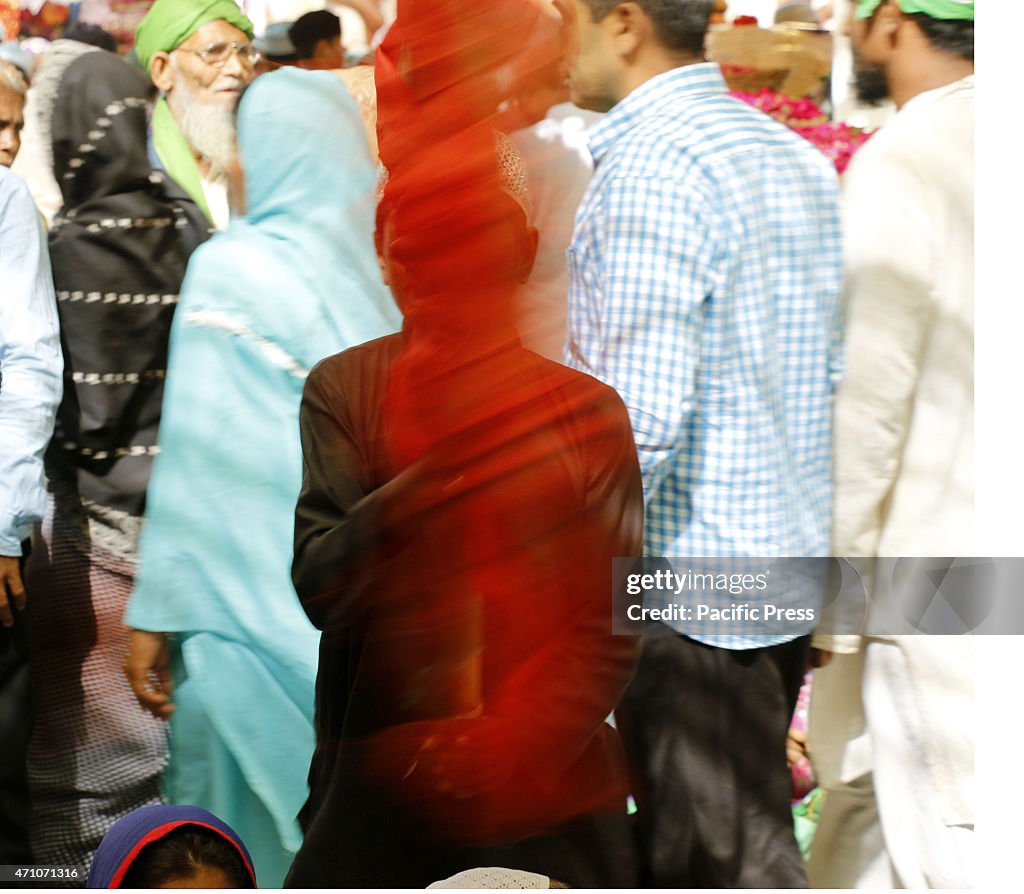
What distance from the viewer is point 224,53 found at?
1.96 metres

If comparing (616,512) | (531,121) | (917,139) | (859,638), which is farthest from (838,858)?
(531,121)

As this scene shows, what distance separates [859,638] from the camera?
1946 mm

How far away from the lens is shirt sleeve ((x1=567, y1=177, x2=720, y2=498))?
183 centimetres

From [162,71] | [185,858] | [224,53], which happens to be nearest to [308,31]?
[224,53]

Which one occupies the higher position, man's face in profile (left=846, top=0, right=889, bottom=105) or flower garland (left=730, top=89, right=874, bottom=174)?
man's face in profile (left=846, top=0, right=889, bottom=105)

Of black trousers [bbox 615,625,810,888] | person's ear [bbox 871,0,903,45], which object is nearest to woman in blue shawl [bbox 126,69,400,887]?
black trousers [bbox 615,625,810,888]

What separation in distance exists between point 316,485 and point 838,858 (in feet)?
3.47

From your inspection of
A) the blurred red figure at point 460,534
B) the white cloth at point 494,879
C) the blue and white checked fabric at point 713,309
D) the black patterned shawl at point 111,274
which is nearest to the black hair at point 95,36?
the black patterned shawl at point 111,274

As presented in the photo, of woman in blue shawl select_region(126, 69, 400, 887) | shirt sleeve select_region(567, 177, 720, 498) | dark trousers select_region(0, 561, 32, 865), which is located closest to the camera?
shirt sleeve select_region(567, 177, 720, 498)

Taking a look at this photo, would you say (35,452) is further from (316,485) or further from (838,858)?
(838,858)

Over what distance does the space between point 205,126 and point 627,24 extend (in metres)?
0.71

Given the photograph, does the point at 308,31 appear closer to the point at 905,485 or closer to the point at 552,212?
the point at 552,212

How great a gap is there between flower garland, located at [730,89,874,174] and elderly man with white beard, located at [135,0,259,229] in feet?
2.68

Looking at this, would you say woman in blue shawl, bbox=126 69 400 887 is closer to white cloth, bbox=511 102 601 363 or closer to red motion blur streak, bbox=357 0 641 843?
red motion blur streak, bbox=357 0 641 843
